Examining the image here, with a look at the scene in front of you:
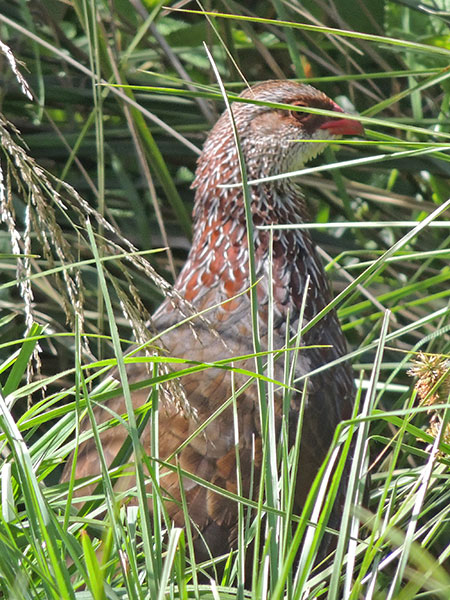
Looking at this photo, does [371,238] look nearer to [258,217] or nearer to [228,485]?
[258,217]

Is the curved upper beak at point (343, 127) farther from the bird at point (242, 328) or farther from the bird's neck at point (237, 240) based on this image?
the bird's neck at point (237, 240)

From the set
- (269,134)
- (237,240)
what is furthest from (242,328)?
(269,134)

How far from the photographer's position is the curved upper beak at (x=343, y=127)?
254 cm

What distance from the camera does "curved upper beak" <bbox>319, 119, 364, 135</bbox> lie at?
100.0 inches

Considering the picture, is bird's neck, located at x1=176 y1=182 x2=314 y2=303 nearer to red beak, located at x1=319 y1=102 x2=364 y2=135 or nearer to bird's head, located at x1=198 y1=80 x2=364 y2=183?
bird's head, located at x1=198 y1=80 x2=364 y2=183

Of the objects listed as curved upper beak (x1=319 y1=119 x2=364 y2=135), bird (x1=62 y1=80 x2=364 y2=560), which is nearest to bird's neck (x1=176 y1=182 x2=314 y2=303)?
bird (x1=62 y1=80 x2=364 y2=560)

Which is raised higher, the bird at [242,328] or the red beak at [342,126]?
the red beak at [342,126]

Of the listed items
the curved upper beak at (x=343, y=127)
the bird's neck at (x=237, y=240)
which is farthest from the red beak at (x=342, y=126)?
the bird's neck at (x=237, y=240)

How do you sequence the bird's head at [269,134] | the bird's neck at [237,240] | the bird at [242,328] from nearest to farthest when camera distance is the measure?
the bird at [242,328], the bird's neck at [237,240], the bird's head at [269,134]

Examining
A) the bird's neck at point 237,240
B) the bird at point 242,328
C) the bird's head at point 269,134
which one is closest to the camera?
the bird at point 242,328

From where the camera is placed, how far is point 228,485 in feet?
6.69

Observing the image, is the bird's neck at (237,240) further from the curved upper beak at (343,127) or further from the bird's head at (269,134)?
the curved upper beak at (343,127)

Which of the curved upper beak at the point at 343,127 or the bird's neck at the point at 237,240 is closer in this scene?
the bird's neck at the point at 237,240

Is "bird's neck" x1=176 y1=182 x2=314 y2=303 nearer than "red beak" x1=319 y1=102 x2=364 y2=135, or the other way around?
"bird's neck" x1=176 y1=182 x2=314 y2=303
